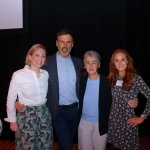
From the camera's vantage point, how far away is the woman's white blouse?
1.74 metres

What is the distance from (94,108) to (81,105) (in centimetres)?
16

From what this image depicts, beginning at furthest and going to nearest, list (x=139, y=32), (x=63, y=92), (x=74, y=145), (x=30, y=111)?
1. (x=74, y=145)
2. (x=139, y=32)
3. (x=63, y=92)
4. (x=30, y=111)

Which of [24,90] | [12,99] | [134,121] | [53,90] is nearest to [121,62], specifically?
[134,121]

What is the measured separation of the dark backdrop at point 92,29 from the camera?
2.82 m

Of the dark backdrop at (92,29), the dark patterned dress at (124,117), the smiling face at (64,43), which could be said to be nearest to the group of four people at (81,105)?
the dark patterned dress at (124,117)

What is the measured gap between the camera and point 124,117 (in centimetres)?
180

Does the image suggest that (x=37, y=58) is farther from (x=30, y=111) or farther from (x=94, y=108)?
(x=94, y=108)

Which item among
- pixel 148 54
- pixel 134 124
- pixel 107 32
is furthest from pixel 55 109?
pixel 148 54

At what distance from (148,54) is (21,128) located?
2.16 meters

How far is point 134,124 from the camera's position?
1772mm

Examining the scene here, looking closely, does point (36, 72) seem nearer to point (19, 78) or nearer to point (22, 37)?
point (19, 78)

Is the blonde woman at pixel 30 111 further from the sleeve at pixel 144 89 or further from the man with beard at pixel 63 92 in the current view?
the sleeve at pixel 144 89

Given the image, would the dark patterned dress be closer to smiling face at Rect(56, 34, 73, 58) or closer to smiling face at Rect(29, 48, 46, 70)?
smiling face at Rect(56, 34, 73, 58)

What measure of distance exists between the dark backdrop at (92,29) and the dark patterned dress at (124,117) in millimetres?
1173
